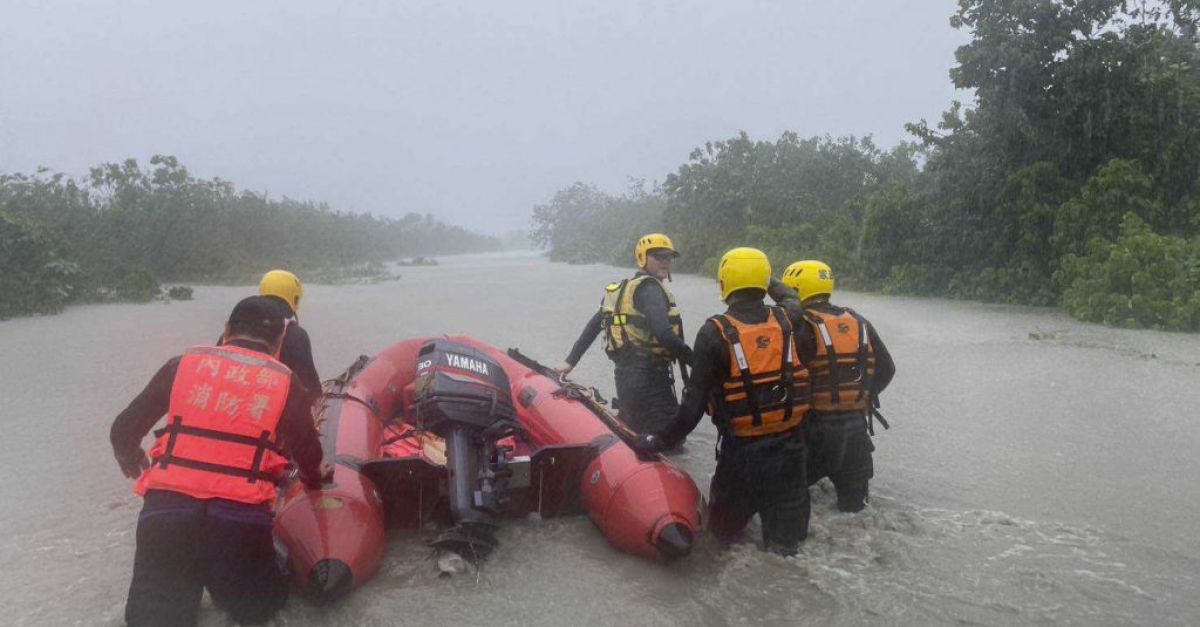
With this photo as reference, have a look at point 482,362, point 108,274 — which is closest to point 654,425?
point 482,362

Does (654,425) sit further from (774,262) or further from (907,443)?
(774,262)

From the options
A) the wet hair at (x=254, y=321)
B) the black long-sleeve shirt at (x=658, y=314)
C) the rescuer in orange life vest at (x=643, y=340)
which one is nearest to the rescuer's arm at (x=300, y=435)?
the wet hair at (x=254, y=321)

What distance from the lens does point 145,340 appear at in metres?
10.9

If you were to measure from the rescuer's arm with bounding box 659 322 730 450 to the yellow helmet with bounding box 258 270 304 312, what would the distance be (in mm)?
2134

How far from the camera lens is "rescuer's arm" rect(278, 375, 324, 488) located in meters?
3.04

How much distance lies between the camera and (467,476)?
3781 millimetres

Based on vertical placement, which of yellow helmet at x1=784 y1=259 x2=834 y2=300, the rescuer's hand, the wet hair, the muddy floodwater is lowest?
the muddy floodwater

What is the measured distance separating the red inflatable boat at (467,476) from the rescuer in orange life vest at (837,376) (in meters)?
0.75

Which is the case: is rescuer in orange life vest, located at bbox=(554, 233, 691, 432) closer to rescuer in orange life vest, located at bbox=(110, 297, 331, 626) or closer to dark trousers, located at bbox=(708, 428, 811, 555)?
dark trousers, located at bbox=(708, 428, 811, 555)

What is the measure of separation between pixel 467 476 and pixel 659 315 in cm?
155

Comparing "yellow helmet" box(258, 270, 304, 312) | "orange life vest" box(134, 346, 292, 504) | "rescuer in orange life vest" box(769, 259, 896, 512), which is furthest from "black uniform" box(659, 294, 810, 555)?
"yellow helmet" box(258, 270, 304, 312)

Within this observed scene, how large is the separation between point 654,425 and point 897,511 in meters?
1.47

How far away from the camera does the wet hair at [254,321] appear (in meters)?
3.11

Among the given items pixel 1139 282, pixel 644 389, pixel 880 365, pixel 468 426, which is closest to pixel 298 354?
pixel 468 426
